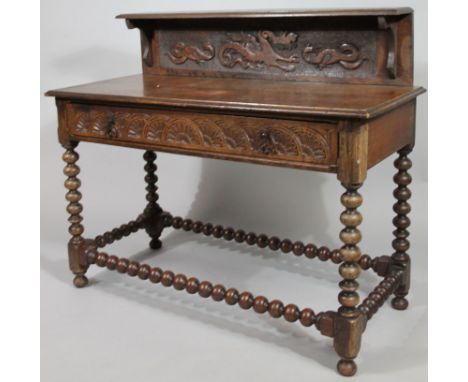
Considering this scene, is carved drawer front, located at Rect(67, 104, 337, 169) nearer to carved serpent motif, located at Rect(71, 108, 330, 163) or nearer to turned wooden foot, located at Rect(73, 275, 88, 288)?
carved serpent motif, located at Rect(71, 108, 330, 163)

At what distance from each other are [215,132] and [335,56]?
2.87ft

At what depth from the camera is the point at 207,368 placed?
10.9 ft

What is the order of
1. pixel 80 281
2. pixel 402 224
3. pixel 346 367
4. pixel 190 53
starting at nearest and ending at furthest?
pixel 346 367 < pixel 402 224 < pixel 80 281 < pixel 190 53

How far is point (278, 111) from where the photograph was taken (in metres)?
3.13

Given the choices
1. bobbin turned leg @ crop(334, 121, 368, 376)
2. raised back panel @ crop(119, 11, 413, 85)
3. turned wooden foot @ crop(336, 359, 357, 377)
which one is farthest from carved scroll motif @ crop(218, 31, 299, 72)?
turned wooden foot @ crop(336, 359, 357, 377)

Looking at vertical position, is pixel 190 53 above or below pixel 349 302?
above

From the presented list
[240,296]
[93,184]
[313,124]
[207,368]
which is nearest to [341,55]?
[313,124]

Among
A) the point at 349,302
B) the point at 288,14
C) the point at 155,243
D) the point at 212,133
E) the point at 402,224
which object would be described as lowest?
the point at 155,243

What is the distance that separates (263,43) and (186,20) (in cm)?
53

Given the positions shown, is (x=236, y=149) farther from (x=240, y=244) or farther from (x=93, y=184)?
(x=93, y=184)

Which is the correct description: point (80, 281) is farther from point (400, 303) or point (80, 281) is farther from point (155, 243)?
point (400, 303)

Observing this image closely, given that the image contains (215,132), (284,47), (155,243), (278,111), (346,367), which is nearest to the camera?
(278,111)

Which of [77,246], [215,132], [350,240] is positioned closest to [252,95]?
[215,132]

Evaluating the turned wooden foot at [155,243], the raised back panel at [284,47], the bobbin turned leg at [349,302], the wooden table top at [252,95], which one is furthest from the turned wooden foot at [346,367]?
the turned wooden foot at [155,243]
